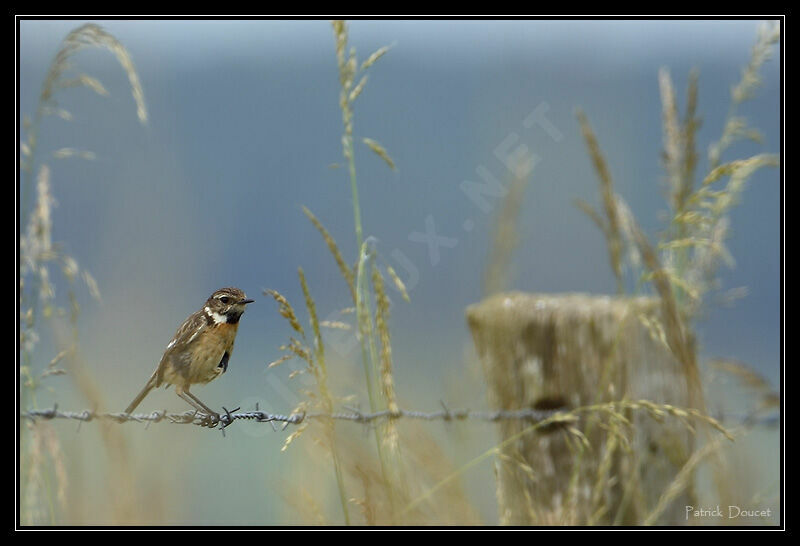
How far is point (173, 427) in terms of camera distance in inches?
91.8

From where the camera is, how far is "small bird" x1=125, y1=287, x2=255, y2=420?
94.9 inches

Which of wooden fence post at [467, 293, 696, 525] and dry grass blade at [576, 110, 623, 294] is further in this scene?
wooden fence post at [467, 293, 696, 525]

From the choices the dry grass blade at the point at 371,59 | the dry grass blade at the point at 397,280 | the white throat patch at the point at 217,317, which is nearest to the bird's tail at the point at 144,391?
the white throat patch at the point at 217,317

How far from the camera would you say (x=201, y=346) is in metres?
2.41

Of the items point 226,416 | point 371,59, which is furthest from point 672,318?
point 226,416

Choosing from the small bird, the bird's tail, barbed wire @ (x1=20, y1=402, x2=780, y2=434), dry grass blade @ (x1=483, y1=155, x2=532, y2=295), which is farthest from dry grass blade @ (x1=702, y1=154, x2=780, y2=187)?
the bird's tail

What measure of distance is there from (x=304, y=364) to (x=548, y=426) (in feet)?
3.67

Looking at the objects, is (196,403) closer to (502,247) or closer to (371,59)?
(371,59)

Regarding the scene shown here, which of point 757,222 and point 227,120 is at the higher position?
point 227,120

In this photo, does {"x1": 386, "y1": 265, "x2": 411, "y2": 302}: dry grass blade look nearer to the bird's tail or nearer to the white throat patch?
the white throat patch
